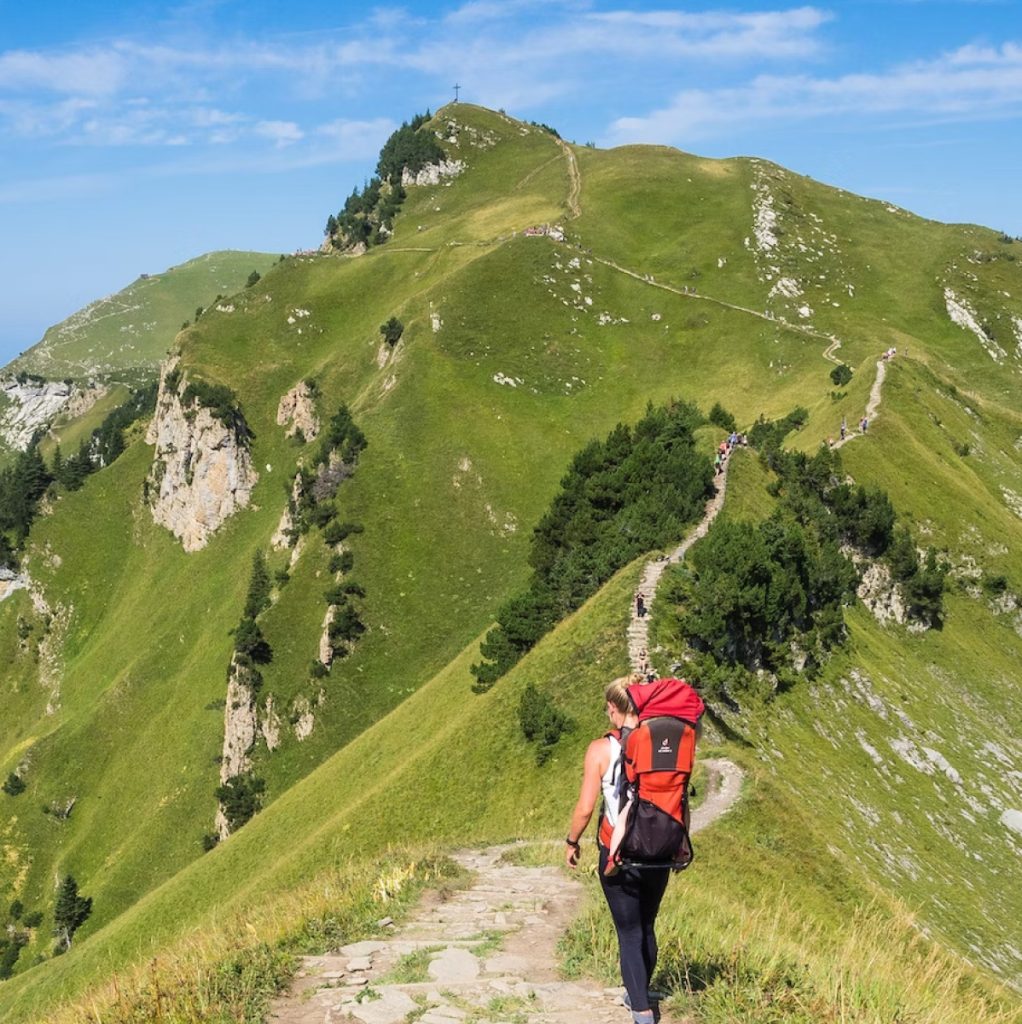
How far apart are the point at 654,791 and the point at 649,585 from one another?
29504 millimetres

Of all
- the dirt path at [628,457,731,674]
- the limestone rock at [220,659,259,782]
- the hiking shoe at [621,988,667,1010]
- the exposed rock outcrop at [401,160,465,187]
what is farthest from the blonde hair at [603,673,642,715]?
the exposed rock outcrop at [401,160,465,187]

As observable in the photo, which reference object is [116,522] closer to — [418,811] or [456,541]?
[456,541]

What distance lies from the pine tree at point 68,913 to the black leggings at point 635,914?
81.3 metres

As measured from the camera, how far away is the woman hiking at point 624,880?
9.50 metres

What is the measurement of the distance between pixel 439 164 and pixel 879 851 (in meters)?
178

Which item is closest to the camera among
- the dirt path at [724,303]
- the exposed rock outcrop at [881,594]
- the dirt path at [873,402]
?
the exposed rock outcrop at [881,594]

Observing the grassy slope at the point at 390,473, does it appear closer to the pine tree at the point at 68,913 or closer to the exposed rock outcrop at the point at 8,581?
the pine tree at the point at 68,913

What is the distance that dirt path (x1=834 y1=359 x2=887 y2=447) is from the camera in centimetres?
7131

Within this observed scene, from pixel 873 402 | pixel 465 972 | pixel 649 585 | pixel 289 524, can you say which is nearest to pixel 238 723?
pixel 289 524

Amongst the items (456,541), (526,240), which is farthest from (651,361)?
(456,541)

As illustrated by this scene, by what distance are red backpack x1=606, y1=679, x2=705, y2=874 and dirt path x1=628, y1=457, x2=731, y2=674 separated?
21.5 metres

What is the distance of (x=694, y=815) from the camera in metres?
24.5

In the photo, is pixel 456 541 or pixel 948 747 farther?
pixel 456 541

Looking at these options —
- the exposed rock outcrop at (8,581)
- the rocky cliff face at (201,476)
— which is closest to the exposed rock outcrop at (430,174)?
the rocky cliff face at (201,476)
